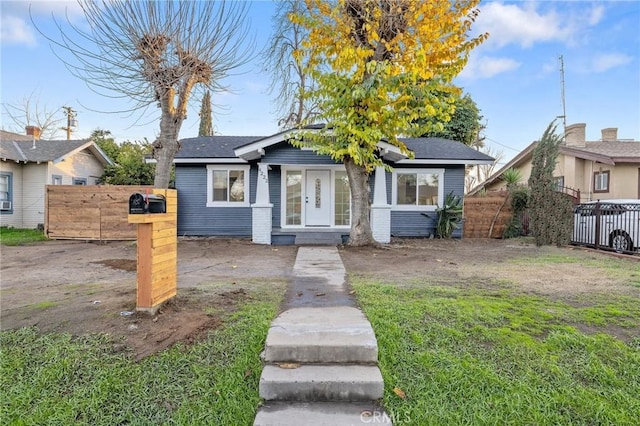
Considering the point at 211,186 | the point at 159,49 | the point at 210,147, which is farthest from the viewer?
the point at 210,147

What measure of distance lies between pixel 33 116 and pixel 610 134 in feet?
129

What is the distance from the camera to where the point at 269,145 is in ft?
36.1

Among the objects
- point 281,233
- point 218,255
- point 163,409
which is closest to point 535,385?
point 163,409

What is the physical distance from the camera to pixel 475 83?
1761cm

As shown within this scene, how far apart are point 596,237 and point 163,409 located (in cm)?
1178

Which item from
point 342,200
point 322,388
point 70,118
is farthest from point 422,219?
point 70,118

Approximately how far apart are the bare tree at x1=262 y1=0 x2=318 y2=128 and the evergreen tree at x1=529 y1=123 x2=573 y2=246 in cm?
996

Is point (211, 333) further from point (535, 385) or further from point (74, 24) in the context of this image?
point (74, 24)

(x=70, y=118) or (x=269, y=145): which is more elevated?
(x=70, y=118)

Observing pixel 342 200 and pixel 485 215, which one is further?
pixel 485 215

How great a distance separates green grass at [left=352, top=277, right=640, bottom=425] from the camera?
2.43m

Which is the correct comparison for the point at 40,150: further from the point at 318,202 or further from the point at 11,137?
the point at 318,202

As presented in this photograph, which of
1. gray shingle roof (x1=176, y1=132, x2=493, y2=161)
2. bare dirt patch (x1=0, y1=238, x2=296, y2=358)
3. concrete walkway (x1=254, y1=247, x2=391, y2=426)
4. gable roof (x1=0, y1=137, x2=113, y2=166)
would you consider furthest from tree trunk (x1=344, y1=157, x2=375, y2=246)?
gable roof (x1=0, y1=137, x2=113, y2=166)

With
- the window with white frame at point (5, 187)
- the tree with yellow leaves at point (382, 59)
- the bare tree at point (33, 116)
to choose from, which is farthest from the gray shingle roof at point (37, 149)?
the tree with yellow leaves at point (382, 59)
